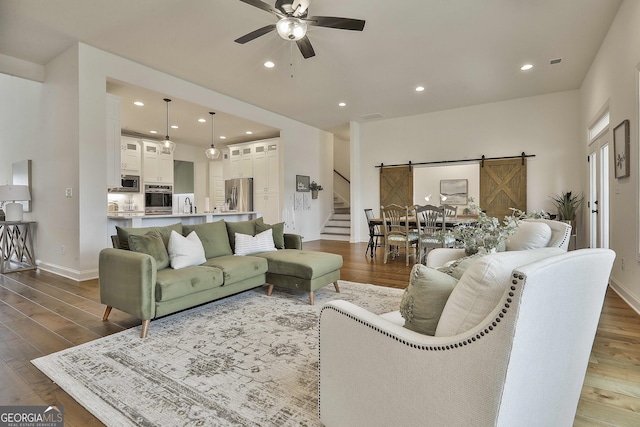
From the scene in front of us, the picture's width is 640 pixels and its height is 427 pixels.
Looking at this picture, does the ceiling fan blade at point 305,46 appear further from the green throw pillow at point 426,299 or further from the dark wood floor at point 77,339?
the green throw pillow at point 426,299

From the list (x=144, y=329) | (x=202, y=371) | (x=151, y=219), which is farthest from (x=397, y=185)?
A: (x=202, y=371)

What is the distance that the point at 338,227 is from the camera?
9.28 metres

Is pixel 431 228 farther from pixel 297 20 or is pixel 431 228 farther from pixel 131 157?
pixel 131 157

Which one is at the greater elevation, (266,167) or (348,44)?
(348,44)

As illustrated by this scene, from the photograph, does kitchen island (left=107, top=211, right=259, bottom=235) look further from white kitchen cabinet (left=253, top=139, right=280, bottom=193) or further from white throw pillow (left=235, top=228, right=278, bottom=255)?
white kitchen cabinet (left=253, top=139, right=280, bottom=193)

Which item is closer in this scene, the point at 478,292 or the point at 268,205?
the point at 478,292

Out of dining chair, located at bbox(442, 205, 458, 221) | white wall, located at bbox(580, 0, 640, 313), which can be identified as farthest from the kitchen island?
white wall, located at bbox(580, 0, 640, 313)

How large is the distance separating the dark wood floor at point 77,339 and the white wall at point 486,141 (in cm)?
358

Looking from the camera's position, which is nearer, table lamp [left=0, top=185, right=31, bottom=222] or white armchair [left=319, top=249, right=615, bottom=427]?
white armchair [left=319, top=249, right=615, bottom=427]

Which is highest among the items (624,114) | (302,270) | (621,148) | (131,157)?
(131,157)

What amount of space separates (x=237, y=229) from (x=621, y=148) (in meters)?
4.49

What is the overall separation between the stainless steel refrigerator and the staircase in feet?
7.71

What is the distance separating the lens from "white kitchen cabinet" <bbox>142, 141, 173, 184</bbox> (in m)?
8.07

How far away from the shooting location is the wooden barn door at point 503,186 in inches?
261
